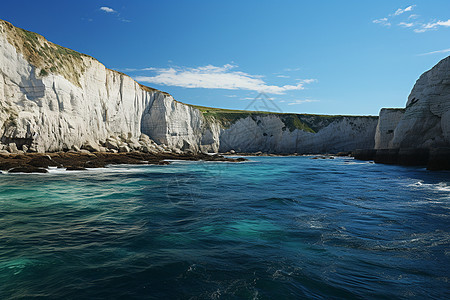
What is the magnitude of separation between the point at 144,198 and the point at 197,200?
205cm

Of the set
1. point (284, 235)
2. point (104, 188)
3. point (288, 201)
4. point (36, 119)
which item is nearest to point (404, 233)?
point (284, 235)

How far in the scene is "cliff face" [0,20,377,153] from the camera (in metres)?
26.4

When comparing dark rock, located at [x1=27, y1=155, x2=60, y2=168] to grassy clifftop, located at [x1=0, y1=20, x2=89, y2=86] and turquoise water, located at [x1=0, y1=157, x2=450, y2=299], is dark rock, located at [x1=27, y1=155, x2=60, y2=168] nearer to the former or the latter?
turquoise water, located at [x1=0, y1=157, x2=450, y2=299]

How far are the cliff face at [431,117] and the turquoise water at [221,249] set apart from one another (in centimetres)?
2545

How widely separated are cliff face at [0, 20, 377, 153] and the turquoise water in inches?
837

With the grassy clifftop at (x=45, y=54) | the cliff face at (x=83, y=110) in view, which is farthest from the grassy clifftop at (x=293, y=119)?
the grassy clifftop at (x=45, y=54)

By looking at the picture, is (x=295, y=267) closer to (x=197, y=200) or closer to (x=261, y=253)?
(x=261, y=253)

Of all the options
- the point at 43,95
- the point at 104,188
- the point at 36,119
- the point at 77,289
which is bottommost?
the point at 104,188

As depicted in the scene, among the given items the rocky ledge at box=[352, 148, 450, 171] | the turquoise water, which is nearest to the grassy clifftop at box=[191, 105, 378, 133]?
the rocky ledge at box=[352, 148, 450, 171]

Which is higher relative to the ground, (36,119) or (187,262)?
(36,119)

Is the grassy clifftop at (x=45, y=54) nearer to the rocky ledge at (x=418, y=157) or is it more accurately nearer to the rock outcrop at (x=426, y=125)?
the rocky ledge at (x=418, y=157)

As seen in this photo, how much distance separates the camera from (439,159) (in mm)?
22000

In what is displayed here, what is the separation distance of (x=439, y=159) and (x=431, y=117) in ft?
40.3

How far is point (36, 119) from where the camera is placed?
27.2m
